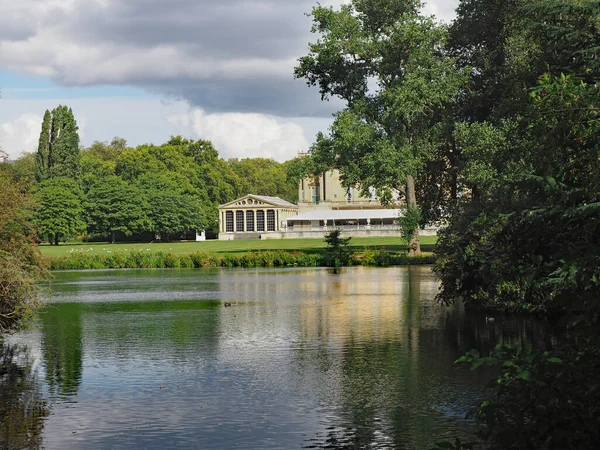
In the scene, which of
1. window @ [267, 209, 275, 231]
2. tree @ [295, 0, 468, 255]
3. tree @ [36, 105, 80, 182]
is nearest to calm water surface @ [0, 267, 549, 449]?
tree @ [295, 0, 468, 255]

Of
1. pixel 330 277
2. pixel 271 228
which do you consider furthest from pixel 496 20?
pixel 271 228

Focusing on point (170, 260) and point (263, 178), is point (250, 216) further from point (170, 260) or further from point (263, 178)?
point (170, 260)

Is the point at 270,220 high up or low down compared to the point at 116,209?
down

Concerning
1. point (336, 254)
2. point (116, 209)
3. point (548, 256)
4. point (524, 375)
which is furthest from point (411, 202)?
point (116, 209)

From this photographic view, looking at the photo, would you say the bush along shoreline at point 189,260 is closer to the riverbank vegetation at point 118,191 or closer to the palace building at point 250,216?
the riverbank vegetation at point 118,191

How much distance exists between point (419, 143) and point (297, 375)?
3864cm

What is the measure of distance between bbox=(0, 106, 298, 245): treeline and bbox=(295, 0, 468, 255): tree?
132 feet

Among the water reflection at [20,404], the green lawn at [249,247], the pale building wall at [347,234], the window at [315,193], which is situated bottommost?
the water reflection at [20,404]

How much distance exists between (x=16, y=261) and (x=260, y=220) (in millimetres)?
102620

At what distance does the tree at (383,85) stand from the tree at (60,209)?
143 ft

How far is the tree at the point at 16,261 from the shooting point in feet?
57.7

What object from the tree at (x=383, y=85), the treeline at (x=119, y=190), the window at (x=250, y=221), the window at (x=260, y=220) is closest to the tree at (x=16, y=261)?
the tree at (x=383, y=85)

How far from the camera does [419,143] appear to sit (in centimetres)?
5288

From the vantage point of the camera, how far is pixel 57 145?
98750 millimetres
